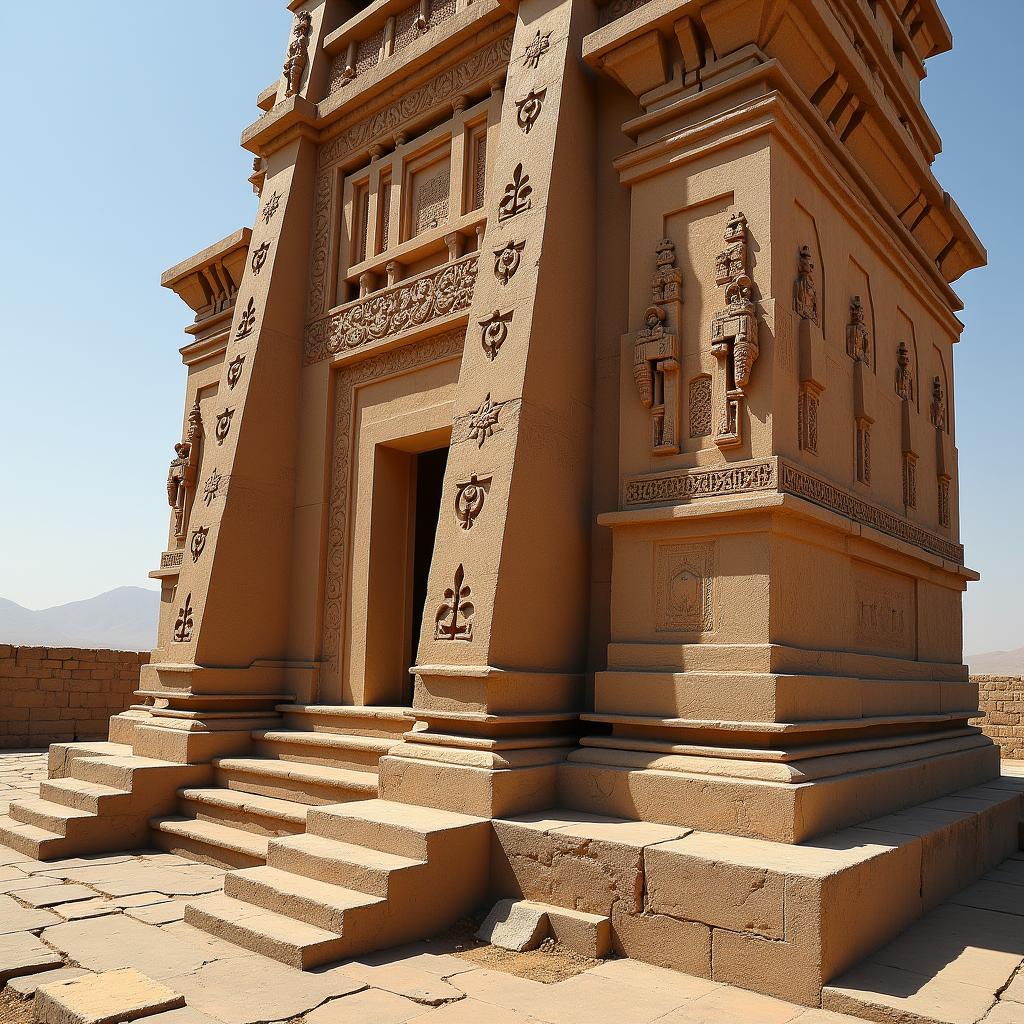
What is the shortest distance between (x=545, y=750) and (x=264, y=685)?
3.26 m

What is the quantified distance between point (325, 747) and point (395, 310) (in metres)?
3.45

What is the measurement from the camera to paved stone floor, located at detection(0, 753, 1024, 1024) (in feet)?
11.4

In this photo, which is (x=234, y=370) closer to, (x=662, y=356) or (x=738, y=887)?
(x=662, y=356)

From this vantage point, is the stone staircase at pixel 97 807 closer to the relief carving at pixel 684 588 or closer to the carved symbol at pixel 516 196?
the relief carving at pixel 684 588

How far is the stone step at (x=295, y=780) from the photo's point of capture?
597cm

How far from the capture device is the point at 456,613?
5.47m

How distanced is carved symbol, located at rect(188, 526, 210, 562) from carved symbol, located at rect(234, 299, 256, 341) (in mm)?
1793

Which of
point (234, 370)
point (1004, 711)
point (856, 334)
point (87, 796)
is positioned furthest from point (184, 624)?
point (1004, 711)

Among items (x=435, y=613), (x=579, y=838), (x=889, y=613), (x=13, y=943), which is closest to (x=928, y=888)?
(x=579, y=838)

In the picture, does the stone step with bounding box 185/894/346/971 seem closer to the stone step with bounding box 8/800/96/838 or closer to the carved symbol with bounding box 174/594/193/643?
the stone step with bounding box 8/800/96/838

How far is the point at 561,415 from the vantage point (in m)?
5.76

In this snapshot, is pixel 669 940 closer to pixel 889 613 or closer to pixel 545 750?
pixel 545 750

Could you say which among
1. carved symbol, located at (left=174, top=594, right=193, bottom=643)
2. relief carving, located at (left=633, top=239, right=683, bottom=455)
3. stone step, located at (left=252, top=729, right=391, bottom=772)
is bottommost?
stone step, located at (left=252, top=729, right=391, bottom=772)

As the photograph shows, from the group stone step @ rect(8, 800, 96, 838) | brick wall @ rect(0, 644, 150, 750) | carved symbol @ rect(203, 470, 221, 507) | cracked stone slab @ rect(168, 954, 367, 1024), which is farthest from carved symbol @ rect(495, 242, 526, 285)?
brick wall @ rect(0, 644, 150, 750)
